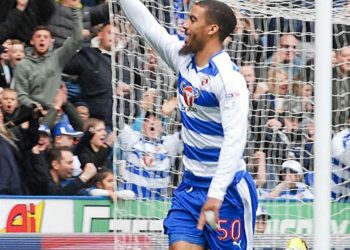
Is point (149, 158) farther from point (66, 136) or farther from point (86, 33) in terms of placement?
point (86, 33)

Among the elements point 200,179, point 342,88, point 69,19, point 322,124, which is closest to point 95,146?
point 69,19

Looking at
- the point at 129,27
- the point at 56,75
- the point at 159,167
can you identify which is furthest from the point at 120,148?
the point at 56,75

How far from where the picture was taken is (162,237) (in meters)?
6.53

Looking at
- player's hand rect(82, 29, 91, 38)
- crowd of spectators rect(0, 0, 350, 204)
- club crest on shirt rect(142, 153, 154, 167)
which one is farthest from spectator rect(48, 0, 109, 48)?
club crest on shirt rect(142, 153, 154, 167)

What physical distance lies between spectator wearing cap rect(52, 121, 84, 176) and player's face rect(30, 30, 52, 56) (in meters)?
0.61

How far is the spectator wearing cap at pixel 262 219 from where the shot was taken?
23.2 ft

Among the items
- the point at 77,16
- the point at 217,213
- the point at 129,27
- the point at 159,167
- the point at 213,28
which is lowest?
the point at 217,213

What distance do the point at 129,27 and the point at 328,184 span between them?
219 centimetres

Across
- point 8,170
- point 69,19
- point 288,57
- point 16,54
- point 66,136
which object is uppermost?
point 69,19

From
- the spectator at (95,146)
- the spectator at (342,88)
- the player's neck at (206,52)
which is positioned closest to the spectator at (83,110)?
the spectator at (95,146)

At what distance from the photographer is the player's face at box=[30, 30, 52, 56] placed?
8562 mm

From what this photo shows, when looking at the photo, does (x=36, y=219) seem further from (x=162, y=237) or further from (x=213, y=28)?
(x=213, y=28)

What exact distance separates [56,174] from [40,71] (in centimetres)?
89

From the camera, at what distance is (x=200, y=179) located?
17.0ft
